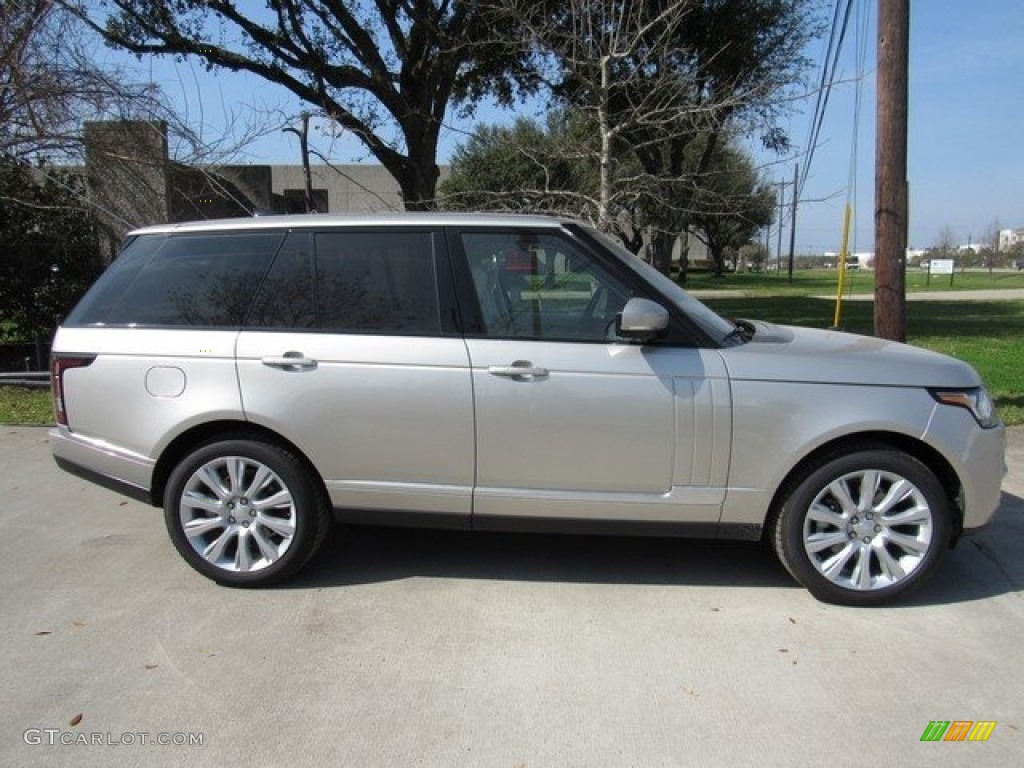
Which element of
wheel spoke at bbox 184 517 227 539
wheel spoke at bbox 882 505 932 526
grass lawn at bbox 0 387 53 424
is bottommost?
grass lawn at bbox 0 387 53 424

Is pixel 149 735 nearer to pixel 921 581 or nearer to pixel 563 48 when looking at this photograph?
pixel 921 581

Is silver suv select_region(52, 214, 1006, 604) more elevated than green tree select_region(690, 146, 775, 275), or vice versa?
green tree select_region(690, 146, 775, 275)

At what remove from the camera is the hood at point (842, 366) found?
378cm

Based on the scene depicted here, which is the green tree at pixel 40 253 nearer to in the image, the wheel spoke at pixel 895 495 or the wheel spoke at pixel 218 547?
the wheel spoke at pixel 218 547

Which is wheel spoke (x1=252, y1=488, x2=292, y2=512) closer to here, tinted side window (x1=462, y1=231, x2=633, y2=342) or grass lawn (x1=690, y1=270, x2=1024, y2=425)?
tinted side window (x1=462, y1=231, x2=633, y2=342)

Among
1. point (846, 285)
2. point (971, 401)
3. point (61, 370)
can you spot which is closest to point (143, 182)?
point (61, 370)

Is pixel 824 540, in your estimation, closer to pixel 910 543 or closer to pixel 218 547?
pixel 910 543

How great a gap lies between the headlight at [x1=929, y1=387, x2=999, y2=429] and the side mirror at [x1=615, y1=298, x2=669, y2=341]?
1.32 meters

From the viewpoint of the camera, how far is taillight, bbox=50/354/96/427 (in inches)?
167

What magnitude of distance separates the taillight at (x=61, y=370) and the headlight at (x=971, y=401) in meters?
4.18

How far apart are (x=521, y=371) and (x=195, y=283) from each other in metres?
1.79

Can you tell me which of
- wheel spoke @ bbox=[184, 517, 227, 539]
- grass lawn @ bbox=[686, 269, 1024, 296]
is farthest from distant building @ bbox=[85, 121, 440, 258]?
grass lawn @ bbox=[686, 269, 1024, 296]

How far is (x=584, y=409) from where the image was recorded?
380cm

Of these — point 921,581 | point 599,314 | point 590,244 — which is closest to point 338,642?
point 599,314
